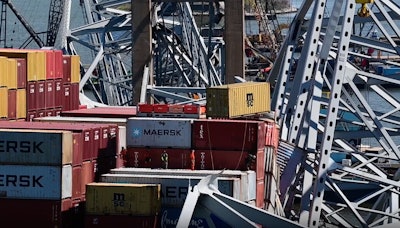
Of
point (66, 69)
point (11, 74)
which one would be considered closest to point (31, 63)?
point (11, 74)

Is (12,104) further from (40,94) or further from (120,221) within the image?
(120,221)

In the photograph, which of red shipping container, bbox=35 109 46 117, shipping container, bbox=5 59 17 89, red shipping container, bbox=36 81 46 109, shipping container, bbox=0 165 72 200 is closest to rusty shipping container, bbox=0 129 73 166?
shipping container, bbox=0 165 72 200

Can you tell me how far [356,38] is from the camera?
55.2m

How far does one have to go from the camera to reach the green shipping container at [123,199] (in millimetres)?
45656

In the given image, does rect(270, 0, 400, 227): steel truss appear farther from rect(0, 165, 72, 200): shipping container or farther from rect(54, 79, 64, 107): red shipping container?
rect(54, 79, 64, 107): red shipping container

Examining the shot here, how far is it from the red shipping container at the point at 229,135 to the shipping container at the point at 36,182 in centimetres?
551

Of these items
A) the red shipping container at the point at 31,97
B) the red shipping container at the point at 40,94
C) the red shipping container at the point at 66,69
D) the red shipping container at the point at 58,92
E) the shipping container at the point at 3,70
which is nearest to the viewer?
the shipping container at the point at 3,70

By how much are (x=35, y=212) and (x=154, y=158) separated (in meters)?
5.86

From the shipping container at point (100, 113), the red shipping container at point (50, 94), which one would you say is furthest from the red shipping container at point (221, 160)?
the red shipping container at point (50, 94)

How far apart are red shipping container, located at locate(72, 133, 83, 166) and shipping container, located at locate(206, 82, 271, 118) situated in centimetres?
775

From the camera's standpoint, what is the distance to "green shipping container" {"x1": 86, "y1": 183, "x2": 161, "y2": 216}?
150 feet

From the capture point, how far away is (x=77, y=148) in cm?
4725

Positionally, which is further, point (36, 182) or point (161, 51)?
point (161, 51)

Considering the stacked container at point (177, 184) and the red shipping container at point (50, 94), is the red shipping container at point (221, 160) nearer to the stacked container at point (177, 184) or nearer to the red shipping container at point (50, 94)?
the stacked container at point (177, 184)
